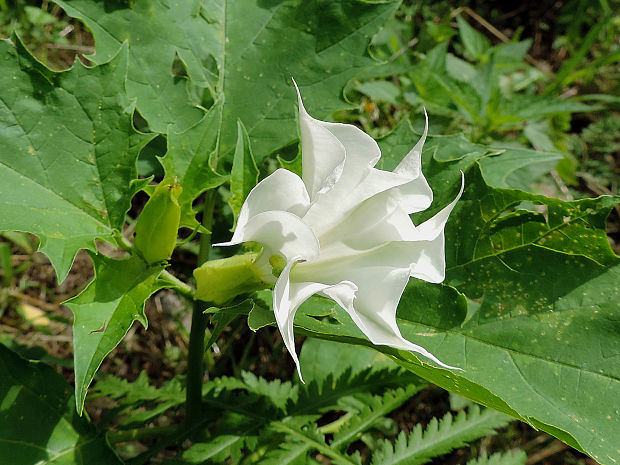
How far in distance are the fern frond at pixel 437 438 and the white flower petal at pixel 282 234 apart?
959mm

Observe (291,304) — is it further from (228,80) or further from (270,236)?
(228,80)

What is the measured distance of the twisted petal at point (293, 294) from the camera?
968mm

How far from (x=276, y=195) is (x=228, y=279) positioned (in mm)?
295

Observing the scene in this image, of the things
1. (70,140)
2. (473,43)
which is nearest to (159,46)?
(70,140)

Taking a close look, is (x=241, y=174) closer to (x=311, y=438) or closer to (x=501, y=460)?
(x=311, y=438)

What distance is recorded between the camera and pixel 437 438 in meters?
1.86

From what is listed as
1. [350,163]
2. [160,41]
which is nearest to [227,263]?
[350,163]

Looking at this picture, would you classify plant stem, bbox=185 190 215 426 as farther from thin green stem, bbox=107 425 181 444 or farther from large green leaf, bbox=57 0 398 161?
large green leaf, bbox=57 0 398 161

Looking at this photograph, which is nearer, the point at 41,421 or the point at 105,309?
the point at 105,309

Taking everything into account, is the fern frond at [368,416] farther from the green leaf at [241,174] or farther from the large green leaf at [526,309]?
the green leaf at [241,174]

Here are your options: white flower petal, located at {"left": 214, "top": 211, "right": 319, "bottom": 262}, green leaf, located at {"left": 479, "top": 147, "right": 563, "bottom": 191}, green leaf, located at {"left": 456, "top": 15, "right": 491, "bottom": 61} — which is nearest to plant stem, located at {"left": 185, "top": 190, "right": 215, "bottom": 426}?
white flower petal, located at {"left": 214, "top": 211, "right": 319, "bottom": 262}

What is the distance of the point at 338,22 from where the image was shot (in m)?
1.83

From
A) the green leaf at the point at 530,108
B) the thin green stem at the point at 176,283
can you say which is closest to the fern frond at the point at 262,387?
the thin green stem at the point at 176,283

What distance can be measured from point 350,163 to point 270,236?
0.62 ft
